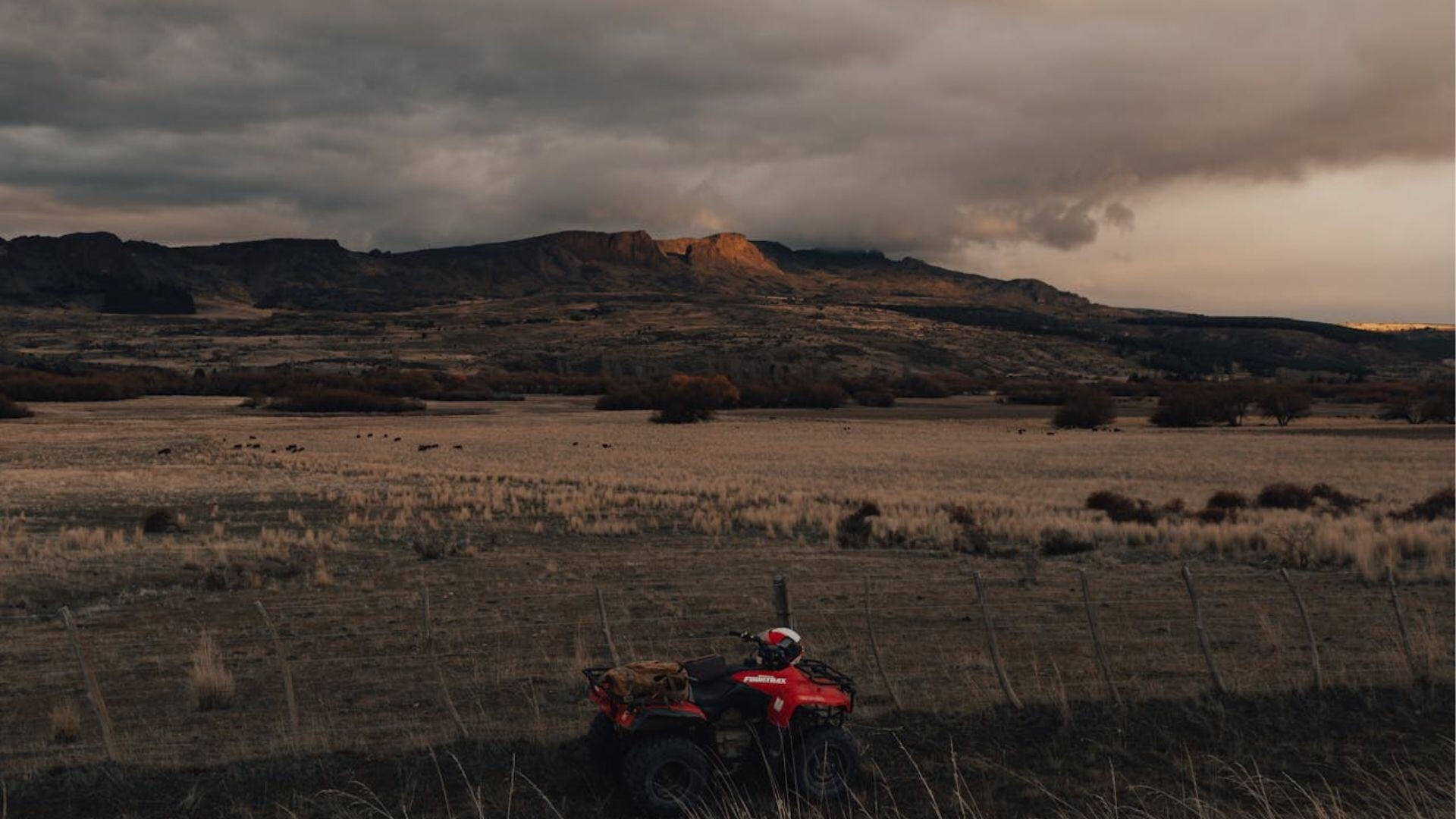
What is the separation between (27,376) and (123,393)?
34.7 feet

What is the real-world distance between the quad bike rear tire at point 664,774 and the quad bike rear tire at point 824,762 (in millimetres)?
803

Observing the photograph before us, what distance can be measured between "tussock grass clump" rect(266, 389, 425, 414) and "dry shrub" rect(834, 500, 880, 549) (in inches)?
Answer: 3231

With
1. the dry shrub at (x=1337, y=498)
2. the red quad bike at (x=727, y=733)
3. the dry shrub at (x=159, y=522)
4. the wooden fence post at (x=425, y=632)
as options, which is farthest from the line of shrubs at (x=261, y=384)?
the red quad bike at (x=727, y=733)

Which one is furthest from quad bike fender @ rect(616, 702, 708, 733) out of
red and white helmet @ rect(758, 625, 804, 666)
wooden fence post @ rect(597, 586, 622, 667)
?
wooden fence post @ rect(597, 586, 622, 667)

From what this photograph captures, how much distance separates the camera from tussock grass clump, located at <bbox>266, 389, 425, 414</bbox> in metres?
105

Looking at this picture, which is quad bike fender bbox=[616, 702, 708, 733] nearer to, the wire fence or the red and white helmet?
the red and white helmet

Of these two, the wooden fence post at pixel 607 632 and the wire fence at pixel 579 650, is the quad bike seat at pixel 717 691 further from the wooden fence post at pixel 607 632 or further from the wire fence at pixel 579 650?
the wire fence at pixel 579 650

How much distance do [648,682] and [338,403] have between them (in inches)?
4165

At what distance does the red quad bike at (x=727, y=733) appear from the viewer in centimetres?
816

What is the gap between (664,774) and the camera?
8312 millimetres

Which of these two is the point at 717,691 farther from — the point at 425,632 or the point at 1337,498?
the point at 1337,498

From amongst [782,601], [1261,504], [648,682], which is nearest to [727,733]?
[648,682]

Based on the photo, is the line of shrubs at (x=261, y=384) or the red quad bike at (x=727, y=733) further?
the line of shrubs at (x=261, y=384)

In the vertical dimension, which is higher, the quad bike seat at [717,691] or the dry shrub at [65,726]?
the quad bike seat at [717,691]
